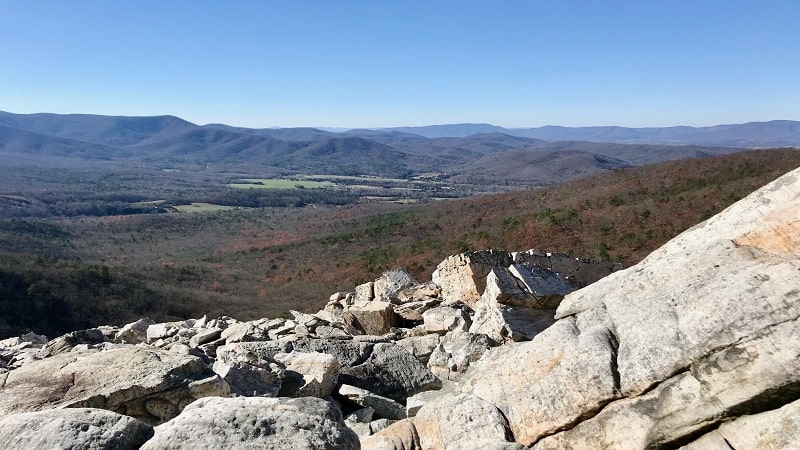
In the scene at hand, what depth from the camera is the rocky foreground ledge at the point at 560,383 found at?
6953 mm

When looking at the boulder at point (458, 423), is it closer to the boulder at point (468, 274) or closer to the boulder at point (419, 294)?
the boulder at point (468, 274)

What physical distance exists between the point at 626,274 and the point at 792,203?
2.70 metres

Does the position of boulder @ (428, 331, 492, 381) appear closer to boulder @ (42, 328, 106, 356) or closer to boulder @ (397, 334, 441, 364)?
boulder @ (397, 334, 441, 364)

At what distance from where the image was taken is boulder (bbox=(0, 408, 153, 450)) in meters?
7.00

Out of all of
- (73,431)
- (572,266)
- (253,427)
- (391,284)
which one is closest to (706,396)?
(253,427)

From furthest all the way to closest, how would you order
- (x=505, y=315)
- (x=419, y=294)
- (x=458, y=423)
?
(x=419, y=294)
(x=505, y=315)
(x=458, y=423)

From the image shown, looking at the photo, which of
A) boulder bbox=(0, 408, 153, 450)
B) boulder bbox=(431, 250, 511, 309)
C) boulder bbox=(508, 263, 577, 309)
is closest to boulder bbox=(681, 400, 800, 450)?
boulder bbox=(0, 408, 153, 450)

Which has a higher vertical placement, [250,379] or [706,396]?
[706,396]

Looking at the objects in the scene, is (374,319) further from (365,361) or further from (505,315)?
(505,315)

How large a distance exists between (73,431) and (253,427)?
2291 millimetres

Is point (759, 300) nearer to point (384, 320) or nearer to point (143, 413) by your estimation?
point (143, 413)

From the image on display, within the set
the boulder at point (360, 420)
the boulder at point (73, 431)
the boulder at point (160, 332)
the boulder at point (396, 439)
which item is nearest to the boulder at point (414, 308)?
the boulder at point (160, 332)

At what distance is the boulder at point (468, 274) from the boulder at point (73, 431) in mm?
12385

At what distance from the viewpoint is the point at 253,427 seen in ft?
23.7
